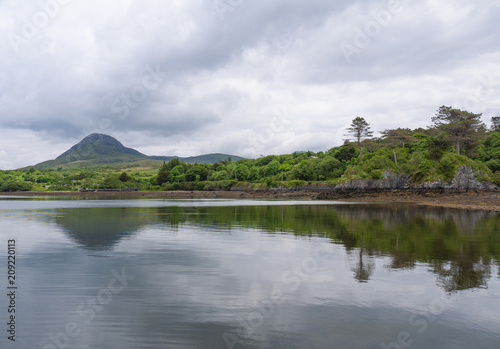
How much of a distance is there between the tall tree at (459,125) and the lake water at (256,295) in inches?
2932

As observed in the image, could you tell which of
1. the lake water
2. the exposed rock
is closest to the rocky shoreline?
the exposed rock

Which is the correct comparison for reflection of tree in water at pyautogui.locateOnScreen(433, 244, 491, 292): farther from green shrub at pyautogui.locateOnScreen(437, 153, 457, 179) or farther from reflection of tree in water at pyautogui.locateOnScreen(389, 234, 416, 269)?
green shrub at pyautogui.locateOnScreen(437, 153, 457, 179)

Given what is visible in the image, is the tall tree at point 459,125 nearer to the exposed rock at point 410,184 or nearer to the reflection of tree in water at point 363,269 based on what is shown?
the exposed rock at point 410,184

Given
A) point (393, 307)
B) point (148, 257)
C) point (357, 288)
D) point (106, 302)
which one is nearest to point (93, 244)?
point (148, 257)

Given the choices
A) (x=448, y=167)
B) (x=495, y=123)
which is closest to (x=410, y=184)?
(x=448, y=167)

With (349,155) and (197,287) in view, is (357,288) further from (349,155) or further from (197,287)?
(349,155)

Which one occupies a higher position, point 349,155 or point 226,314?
point 349,155

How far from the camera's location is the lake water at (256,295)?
800cm

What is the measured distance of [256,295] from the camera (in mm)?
11000

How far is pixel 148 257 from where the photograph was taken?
55.4 ft

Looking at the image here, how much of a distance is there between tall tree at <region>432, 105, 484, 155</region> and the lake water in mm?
74481

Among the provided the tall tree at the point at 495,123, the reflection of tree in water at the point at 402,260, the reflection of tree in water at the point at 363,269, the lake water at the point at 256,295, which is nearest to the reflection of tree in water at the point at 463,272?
the lake water at the point at 256,295

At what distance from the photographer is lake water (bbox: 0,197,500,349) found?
26.2 ft

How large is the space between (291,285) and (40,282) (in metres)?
9.68
